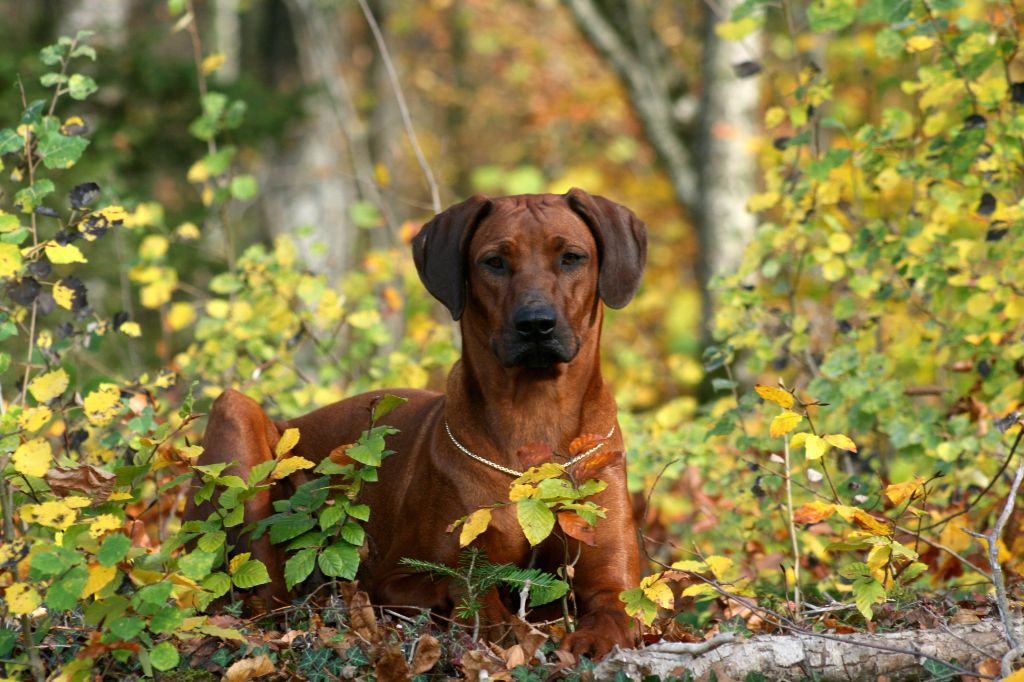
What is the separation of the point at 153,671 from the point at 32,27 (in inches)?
314

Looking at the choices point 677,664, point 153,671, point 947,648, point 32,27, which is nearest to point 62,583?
point 153,671

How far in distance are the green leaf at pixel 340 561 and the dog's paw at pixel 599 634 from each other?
2.17ft

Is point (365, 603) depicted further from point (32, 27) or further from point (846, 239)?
point (32, 27)

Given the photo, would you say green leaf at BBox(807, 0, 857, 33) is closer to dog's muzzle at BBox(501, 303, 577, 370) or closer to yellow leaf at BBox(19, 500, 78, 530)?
dog's muzzle at BBox(501, 303, 577, 370)

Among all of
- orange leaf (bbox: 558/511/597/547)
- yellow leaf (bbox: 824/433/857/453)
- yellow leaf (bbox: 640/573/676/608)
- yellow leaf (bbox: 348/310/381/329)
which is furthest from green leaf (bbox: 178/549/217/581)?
yellow leaf (bbox: 348/310/381/329)

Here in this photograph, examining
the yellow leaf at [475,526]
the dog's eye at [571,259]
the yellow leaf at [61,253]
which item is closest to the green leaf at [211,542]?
the yellow leaf at [475,526]

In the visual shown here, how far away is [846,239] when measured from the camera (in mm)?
5785

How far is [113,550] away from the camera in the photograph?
320cm

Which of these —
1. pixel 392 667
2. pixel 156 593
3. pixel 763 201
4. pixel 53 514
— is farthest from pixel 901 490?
pixel 763 201

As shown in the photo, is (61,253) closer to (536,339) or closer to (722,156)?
(536,339)

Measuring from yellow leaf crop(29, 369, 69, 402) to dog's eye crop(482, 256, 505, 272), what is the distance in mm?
1399

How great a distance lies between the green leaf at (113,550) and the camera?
10.4ft

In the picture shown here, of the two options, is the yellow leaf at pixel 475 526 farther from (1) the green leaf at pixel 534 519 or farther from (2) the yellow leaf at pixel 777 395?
(2) the yellow leaf at pixel 777 395

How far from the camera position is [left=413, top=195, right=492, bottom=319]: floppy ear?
458 cm
